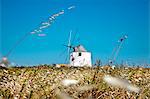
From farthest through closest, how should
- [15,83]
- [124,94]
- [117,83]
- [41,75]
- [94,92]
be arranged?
[41,75], [15,83], [124,94], [94,92], [117,83]

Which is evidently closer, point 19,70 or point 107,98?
point 107,98

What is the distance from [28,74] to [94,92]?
610 cm

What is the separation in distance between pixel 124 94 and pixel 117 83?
2.88m

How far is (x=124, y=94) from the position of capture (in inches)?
216

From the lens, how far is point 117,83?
104 inches

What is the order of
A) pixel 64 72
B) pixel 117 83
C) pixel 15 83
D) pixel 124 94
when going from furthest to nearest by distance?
pixel 64 72, pixel 15 83, pixel 124 94, pixel 117 83

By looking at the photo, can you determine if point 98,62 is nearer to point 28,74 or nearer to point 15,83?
point 15,83

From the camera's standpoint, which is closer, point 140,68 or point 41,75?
point 41,75

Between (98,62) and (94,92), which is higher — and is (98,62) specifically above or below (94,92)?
above

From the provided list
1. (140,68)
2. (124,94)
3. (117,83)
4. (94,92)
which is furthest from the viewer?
(140,68)

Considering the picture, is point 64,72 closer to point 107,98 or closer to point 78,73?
point 78,73

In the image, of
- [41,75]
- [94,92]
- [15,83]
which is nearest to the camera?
[94,92]

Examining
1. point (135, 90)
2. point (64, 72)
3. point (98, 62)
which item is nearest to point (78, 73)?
point (64, 72)

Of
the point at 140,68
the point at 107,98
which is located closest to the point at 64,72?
the point at 140,68
